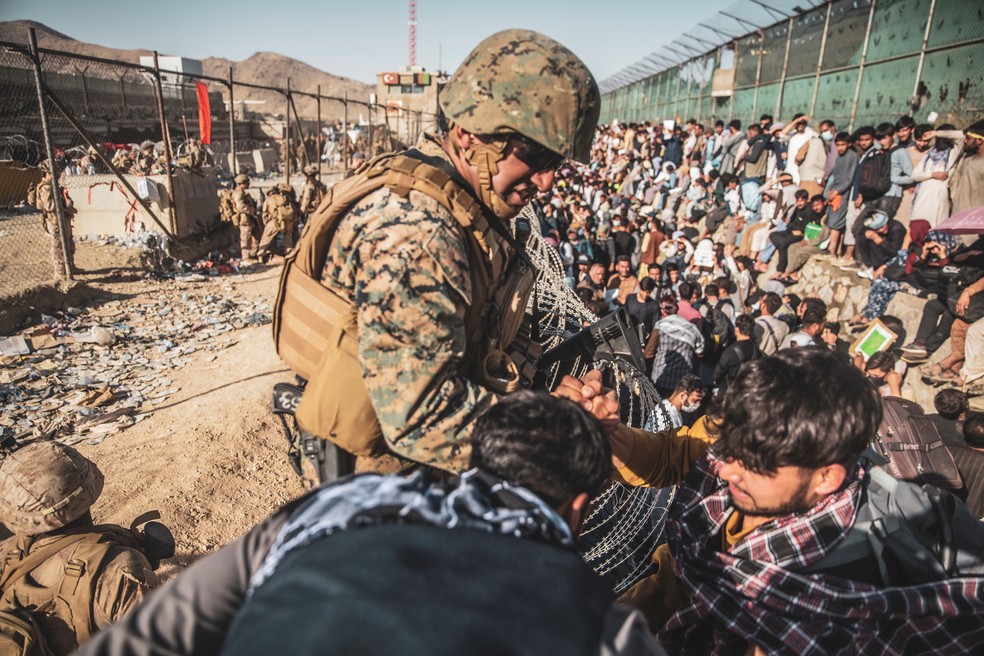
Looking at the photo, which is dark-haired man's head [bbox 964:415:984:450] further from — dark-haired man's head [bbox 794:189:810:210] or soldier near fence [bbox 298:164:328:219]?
soldier near fence [bbox 298:164:328:219]

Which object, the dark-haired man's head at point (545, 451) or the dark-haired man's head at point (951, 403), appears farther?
the dark-haired man's head at point (951, 403)

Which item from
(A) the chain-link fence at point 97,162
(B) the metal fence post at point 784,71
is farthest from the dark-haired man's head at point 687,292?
(B) the metal fence post at point 784,71

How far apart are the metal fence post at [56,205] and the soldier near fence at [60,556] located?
5897 mm

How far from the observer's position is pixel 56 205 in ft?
22.6

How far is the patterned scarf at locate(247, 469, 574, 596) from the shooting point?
2.71ft

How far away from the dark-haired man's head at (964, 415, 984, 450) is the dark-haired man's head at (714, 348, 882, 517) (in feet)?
8.81

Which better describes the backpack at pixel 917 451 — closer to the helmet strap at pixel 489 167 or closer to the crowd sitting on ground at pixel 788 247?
the crowd sitting on ground at pixel 788 247

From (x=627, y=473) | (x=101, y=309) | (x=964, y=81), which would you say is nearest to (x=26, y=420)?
(x=101, y=309)

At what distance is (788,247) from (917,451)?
6.02 metres

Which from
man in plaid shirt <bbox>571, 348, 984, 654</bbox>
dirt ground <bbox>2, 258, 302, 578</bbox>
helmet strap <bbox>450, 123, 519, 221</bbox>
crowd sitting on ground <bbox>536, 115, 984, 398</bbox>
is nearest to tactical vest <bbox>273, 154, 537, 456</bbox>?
helmet strap <bbox>450, 123, 519, 221</bbox>

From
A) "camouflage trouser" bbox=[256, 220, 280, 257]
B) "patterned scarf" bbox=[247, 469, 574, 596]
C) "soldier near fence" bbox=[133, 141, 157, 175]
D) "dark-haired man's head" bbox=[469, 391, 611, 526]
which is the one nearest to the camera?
"patterned scarf" bbox=[247, 469, 574, 596]

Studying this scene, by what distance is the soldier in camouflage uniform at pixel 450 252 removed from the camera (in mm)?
1392

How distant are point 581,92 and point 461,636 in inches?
58.4

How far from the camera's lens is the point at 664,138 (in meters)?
15.5
